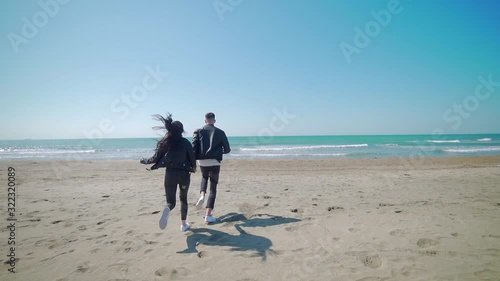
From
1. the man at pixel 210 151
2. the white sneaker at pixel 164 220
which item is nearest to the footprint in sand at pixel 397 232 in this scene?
the man at pixel 210 151

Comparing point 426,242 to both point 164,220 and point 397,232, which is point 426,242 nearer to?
point 397,232

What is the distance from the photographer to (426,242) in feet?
11.6

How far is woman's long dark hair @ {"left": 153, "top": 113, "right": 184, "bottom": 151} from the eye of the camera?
13.4 feet

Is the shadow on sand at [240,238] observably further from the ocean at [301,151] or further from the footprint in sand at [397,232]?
the ocean at [301,151]

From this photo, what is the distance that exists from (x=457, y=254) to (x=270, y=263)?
2510 millimetres

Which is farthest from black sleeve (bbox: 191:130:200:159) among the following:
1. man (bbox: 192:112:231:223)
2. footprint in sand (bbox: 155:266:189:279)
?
footprint in sand (bbox: 155:266:189:279)

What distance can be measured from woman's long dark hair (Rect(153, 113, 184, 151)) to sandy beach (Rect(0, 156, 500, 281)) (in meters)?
1.53

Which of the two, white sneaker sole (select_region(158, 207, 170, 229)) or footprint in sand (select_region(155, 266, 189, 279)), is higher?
white sneaker sole (select_region(158, 207, 170, 229))

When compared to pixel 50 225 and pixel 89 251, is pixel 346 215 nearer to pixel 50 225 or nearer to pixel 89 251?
pixel 89 251

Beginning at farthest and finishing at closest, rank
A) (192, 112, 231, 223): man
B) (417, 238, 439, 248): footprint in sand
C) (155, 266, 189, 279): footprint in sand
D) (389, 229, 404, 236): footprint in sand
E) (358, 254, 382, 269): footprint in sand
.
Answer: (192, 112, 231, 223): man < (389, 229, 404, 236): footprint in sand < (417, 238, 439, 248): footprint in sand < (358, 254, 382, 269): footprint in sand < (155, 266, 189, 279): footprint in sand

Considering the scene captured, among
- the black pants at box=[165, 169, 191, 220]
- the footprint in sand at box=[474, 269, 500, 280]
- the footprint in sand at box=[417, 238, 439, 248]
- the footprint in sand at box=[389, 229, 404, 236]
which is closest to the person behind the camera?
Answer: the footprint in sand at box=[474, 269, 500, 280]

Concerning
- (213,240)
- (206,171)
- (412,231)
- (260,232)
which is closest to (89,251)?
(213,240)

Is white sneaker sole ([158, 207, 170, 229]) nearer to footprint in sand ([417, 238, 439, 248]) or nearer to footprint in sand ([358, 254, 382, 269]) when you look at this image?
footprint in sand ([358, 254, 382, 269])

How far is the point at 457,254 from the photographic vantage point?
10.3ft
